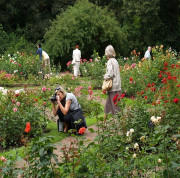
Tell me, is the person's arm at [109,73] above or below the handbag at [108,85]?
above

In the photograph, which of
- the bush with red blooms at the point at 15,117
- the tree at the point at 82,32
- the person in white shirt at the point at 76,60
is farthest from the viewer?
the tree at the point at 82,32

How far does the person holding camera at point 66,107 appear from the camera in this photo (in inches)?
306

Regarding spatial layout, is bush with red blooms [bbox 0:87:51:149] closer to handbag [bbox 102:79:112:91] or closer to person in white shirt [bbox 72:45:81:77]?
handbag [bbox 102:79:112:91]

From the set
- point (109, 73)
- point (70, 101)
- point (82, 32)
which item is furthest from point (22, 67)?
point (70, 101)

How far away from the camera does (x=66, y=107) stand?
7762mm

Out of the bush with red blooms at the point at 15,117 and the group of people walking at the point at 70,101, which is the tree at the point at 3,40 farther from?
the bush with red blooms at the point at 15,117

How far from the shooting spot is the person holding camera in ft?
25.5

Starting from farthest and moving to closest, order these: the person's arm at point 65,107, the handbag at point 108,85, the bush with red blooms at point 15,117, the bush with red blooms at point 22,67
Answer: the bush with red blooms at point 22,67, the handbag at point 108,85, the person's arm at point 65,107, the bush with red blooms at point 15,117

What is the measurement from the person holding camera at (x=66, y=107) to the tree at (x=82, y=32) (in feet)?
49.2

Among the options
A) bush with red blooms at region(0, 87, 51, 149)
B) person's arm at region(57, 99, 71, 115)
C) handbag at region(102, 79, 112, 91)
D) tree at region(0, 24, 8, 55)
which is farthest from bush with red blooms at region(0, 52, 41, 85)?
tree at region(0, 24, 8, 55)

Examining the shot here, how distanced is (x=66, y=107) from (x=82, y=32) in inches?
632

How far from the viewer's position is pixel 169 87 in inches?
315

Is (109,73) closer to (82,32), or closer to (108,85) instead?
(108,85)

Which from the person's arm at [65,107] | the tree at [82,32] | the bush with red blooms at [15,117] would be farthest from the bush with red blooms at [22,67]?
the person's arm at [65,107]
